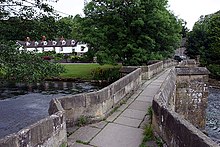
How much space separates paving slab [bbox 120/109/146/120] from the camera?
6.47 m

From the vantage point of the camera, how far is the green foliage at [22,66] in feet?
17.9

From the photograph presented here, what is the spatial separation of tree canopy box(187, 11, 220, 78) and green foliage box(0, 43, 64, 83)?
30886mm

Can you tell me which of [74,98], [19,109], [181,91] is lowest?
[19,109]

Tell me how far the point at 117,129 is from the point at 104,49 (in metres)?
14.0

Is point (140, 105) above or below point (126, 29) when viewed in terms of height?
below

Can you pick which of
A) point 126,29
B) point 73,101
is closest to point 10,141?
point 73,101

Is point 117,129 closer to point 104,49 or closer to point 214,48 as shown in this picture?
point 104,49

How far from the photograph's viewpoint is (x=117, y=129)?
539cm

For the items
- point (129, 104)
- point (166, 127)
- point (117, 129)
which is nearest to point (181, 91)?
point (129, 104)

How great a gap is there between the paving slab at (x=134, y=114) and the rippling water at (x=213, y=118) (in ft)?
26.9

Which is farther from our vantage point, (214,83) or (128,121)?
(214,83)

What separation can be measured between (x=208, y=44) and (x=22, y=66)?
130 feet

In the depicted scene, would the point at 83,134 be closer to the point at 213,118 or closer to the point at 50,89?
the point at 213,118

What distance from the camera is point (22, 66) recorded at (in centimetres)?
580
